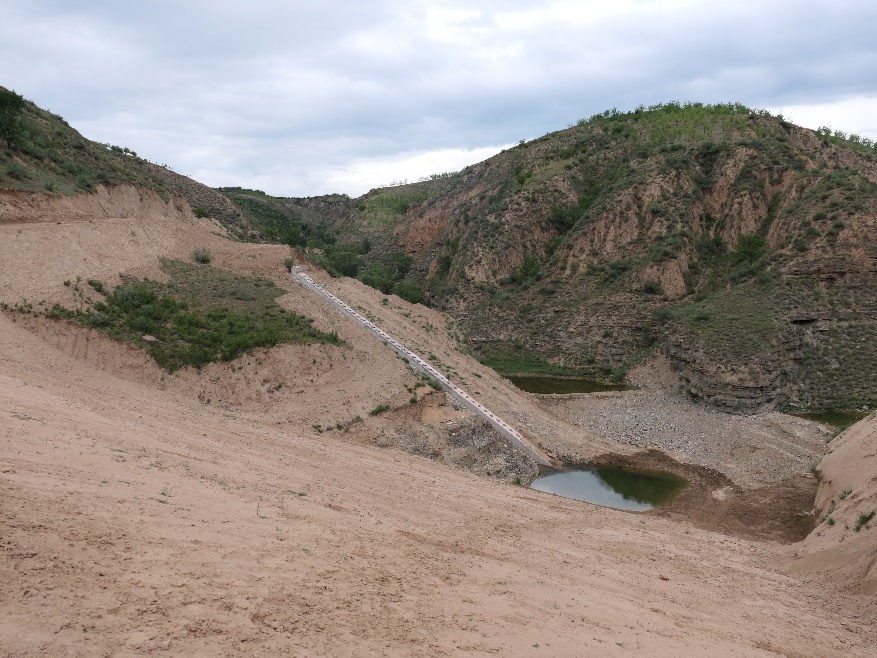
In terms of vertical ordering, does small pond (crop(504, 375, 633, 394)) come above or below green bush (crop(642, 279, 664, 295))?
below

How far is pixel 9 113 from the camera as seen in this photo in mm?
26609

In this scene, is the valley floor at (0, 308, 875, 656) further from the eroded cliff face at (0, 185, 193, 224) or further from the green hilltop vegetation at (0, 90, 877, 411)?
the green hilltop vegetation at (0, 90, 877, 411)

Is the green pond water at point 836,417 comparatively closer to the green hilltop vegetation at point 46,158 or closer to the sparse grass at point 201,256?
the sparse grass at point 201,256

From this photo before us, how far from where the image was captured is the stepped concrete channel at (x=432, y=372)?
22.2 metres

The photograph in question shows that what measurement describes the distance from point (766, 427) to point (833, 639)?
20923mm

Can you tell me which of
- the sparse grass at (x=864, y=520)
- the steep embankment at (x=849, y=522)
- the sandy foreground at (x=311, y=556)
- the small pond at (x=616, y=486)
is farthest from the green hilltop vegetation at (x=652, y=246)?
the sparse grass at (x=864, y=520)

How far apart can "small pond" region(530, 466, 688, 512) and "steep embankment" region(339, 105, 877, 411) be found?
1133 centimetres

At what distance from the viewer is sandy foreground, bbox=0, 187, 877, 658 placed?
18.5ft

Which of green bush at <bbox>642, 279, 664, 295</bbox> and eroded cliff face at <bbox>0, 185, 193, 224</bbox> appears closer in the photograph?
eroded cliff face at <bbox>0, 185, 193, 224</bbox>

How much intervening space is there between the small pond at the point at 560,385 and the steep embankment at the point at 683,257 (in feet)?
4.00

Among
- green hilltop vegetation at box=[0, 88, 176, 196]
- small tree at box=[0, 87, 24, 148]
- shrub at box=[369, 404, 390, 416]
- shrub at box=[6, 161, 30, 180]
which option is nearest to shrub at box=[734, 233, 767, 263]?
shrub at box=[369, 404, 390, 416]

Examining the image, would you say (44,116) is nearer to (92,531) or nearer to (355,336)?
(355,336)

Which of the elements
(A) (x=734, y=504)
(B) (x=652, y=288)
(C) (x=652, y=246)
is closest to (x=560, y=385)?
(B) (x=652, y=288)

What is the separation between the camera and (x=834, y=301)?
3478cm
